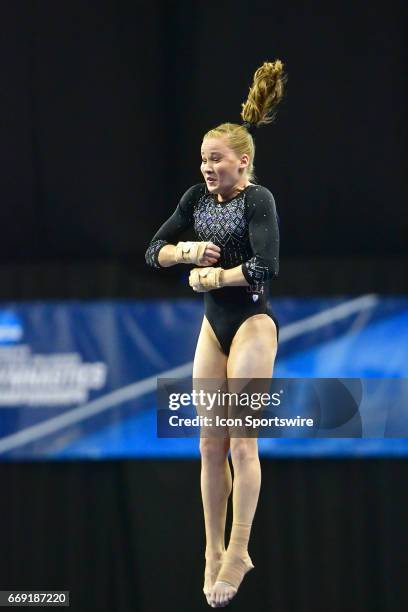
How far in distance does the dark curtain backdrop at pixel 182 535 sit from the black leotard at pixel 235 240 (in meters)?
3.35

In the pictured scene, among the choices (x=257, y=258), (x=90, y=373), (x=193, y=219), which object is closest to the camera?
(x=257, y=258)

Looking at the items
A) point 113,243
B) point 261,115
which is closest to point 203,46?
point 113,243

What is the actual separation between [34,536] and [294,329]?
223 cm

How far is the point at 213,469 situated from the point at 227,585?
0.39 meters

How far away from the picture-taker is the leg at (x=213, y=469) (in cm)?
352

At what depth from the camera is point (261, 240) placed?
11.0 ft

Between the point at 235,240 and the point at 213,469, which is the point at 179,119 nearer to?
the point at 235,240

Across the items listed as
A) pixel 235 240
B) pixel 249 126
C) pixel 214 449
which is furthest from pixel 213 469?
pixel 249 126

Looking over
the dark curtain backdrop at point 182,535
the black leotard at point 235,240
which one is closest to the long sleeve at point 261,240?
the black leotard at point 235,240

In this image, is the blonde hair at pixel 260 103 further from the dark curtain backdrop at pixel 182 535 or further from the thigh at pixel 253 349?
the dark curtain backdrop at pixel 182 535

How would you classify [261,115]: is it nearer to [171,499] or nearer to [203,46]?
[203,46]

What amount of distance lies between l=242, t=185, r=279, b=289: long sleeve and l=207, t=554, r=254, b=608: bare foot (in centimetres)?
96

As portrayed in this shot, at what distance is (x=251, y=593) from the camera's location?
6.93 metres

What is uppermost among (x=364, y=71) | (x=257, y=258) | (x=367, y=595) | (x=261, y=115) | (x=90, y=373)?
(x=364, y=71)
